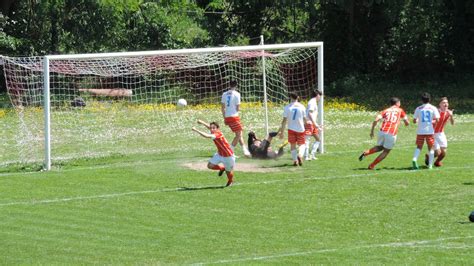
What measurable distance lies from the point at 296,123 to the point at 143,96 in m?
8.42

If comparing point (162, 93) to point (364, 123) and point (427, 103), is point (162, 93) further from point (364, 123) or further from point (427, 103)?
point (427, 103)

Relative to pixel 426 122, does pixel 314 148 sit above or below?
below

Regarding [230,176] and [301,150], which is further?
[301,150]

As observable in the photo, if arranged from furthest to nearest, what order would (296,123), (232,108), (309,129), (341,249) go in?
(232,108) < (309,129) < (296,123) < (341,249)

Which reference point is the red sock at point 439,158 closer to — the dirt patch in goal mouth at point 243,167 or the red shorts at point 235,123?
the dirt patch in goal mouth at point 243,167

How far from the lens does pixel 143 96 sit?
31.3m

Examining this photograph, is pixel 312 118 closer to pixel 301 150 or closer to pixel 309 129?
pixel 309 129

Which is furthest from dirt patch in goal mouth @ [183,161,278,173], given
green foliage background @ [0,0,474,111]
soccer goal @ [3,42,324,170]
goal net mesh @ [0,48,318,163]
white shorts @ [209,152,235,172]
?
green foliage background @ [0,0,474,111]

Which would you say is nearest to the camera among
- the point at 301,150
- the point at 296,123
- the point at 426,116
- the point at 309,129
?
the point at 426,116

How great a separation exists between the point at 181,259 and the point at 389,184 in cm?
708

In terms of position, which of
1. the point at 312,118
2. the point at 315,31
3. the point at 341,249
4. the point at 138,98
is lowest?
the point at 341,249

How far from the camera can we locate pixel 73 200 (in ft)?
68.3

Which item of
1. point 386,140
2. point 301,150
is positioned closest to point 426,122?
point 386,140

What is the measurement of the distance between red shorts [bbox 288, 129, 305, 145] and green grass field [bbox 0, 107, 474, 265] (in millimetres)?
609
